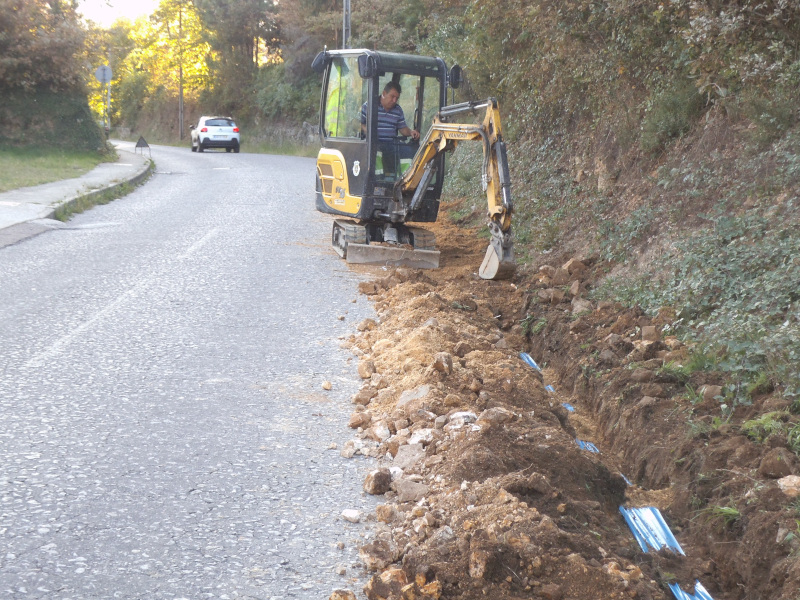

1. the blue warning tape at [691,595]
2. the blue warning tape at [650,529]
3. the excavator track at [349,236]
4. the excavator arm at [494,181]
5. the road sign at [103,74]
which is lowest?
the blue warning tape at [650,529]

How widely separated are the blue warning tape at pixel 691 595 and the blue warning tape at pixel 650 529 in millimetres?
365

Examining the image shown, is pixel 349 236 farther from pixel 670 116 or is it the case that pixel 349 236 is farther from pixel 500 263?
pixel 670 116

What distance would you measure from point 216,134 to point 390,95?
1159 inches

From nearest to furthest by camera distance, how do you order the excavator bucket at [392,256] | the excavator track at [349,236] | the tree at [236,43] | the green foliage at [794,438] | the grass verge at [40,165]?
the green foliage at [794,438] → the excavator bucket at [392,256] → the excavator track at [349,236] → the grass verge at [40,165] → the tree at [236,43]

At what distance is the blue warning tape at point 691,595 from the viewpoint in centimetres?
374

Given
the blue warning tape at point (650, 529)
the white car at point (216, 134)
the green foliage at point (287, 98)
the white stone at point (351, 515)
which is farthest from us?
the green foliage at point (287, 98)

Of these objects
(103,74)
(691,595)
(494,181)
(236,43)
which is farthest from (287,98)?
(691,595)

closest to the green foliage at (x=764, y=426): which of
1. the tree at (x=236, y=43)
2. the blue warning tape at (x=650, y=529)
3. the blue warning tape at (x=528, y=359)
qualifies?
the blue warning tape at (x=650, y=529)

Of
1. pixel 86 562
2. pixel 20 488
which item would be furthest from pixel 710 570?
pixel 20 488

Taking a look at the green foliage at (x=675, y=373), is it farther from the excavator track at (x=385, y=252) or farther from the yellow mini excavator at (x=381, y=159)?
the excavator track at (x=385, y=252)

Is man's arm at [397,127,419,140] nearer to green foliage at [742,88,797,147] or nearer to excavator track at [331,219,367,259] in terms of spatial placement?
excavator track at [331,219,367,259]

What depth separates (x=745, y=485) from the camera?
4496 mm

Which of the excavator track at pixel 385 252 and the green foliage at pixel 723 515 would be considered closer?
the green foliage at pixel 723 515

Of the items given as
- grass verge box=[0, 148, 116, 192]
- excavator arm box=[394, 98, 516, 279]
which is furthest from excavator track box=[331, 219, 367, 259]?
grass verge box=[0, 148, 116, 192]
